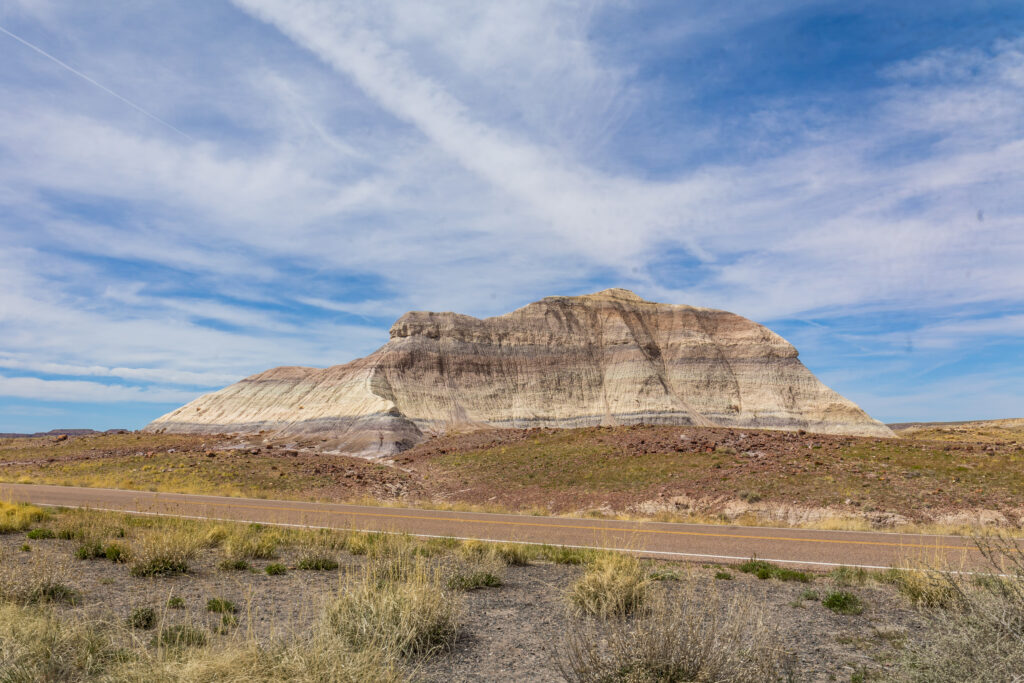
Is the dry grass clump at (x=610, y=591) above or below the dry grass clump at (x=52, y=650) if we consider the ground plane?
below

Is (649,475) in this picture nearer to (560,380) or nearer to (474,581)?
(474,581)

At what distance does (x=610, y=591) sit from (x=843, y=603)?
3.55 m

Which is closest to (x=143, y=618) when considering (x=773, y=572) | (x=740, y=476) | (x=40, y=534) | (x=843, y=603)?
(x=843, y=603)

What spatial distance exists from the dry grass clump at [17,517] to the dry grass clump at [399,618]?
13.4 meters

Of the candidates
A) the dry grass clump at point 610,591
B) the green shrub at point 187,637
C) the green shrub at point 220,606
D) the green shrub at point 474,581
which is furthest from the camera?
the green shrub at point 474,581

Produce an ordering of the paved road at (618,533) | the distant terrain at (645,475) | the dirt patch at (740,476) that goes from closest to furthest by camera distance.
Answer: the paved road at (618,533) → the dirt patch at (740,476) → the distant terrain at (645,475)

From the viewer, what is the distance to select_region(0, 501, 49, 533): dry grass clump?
51.7 ft

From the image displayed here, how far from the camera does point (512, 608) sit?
905 cm

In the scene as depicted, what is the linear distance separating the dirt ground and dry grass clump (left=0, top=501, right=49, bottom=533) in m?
4.03

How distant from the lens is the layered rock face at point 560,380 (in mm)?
69625

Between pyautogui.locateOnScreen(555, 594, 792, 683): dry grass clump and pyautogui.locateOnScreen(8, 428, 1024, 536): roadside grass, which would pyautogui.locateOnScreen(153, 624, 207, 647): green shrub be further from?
pyautogui.locateOnScreen(8, 428, 1024, 536): roadside grass

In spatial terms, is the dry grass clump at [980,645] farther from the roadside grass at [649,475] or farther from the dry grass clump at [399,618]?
the roadside grass at [649,475]

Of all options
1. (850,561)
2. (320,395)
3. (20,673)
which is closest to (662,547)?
(850,561)

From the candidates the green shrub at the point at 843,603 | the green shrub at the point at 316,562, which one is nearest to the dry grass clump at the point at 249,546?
the green shrub at the point at 316,562
